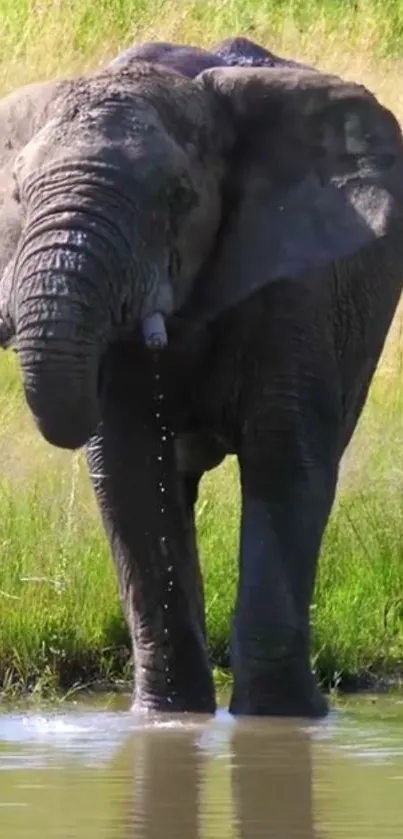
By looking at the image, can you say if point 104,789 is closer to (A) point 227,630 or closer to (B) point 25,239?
(B) point 25,239

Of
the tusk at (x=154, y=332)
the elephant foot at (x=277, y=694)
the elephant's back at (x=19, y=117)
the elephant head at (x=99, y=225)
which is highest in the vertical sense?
the elephant's back at (x=19, y=117)

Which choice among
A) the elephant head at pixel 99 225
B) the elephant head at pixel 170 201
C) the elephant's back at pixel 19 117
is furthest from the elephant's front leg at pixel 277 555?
the elephant's back at pixel 19 117

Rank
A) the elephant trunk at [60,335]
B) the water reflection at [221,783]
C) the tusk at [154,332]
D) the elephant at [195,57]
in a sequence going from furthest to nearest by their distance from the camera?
the elephant at [195,57], the tusk at [154,332], the elephant trunk at [60,335], the water reflection at [221,783]

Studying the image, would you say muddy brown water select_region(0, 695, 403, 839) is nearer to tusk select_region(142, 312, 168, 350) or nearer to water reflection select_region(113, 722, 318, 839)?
water reflection select_region(113, 722, 318, 839)

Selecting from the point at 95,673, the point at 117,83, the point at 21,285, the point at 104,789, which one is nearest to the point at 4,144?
the point at 117,83

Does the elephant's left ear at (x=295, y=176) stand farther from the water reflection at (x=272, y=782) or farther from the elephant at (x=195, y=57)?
the water reflection at (x=272, y=782)

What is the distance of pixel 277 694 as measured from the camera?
25.3 feet

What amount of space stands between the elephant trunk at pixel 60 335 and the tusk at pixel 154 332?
8.1 inches

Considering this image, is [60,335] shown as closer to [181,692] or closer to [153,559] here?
[153,559]

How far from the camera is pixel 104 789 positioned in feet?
20.4

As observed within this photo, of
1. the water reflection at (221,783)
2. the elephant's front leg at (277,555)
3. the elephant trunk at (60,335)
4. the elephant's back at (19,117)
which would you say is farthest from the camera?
the elephant's back at (19,117)

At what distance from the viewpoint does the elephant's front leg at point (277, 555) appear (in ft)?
25.0

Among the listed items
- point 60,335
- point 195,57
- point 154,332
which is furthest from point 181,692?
point 195,57

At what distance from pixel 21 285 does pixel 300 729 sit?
146cm
